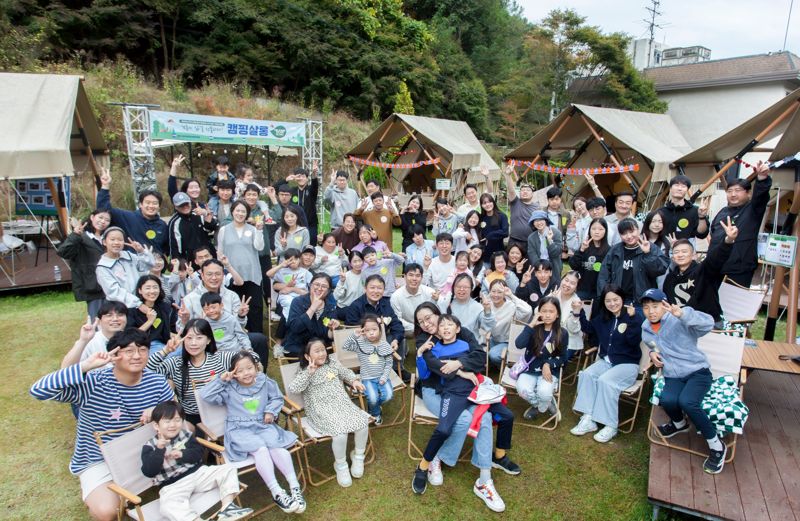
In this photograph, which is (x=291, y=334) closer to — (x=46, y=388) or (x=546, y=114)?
(x=46, y=388)

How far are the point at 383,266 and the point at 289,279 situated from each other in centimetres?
114

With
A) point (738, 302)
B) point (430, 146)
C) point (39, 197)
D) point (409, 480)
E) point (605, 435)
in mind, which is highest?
point (430, 146)

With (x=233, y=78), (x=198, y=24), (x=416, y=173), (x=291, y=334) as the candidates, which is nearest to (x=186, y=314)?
(x=291, y=334)

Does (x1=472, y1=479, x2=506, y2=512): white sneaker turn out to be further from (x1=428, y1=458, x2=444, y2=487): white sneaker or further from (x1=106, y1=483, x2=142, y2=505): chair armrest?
(x1=106, y1=483, x2=142, y2=505): chair armrest

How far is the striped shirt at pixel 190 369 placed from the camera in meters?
3.64

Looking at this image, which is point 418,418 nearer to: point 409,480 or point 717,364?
point 409,480

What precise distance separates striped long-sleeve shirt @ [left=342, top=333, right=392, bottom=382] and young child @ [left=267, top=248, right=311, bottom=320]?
1.33 meters

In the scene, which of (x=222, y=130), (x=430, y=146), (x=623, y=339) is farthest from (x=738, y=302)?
(x=430, y=146)

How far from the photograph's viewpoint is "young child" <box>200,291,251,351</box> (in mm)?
4016

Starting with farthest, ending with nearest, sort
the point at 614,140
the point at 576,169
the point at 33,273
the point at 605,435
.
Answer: the point at 614,140 → the point at 576,169 → the point at 33,273 → the point at 605,435

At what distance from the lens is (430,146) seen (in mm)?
13938

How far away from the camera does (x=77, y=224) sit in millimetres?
4707

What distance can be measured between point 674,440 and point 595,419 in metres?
0.65

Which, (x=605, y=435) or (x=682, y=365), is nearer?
(x=682, y=365)
